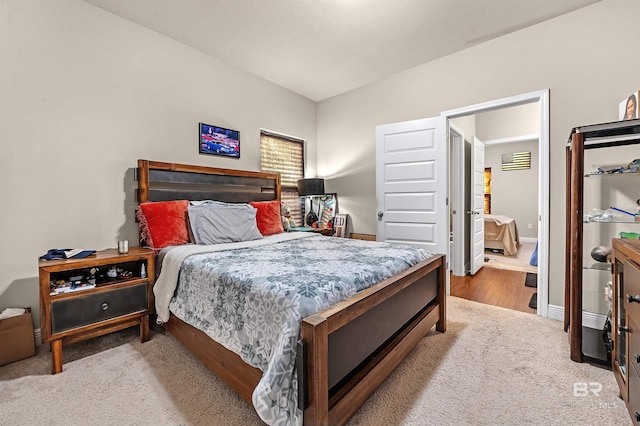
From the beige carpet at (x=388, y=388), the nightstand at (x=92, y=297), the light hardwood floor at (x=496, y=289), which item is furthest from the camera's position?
the light hardwood floor at (x=496, y=289)

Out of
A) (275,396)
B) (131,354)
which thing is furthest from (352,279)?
(131,354)

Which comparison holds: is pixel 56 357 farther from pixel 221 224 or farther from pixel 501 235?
pixel 501 235

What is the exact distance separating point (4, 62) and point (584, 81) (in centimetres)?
464

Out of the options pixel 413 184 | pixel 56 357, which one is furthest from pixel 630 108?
pixel 56 357

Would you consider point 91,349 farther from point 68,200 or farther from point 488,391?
point 488,391

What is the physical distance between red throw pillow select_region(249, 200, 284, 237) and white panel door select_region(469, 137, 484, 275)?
286cm

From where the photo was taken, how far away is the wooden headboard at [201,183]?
2687 mm

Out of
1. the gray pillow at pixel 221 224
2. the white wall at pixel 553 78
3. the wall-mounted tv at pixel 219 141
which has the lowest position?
the gray pillow at pixel 221 224

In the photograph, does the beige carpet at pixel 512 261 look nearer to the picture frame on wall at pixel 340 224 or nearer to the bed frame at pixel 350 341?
the picture frame on wall at pixel 340 224

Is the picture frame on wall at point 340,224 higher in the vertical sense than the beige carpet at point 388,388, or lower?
higher

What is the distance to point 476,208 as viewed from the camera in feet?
14.1

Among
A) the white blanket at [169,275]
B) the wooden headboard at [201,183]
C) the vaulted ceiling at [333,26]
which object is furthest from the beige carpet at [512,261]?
the white blanket at [169,275]

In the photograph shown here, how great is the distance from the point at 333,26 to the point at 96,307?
121 inches

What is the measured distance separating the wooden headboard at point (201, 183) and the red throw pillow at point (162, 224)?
18 cm
